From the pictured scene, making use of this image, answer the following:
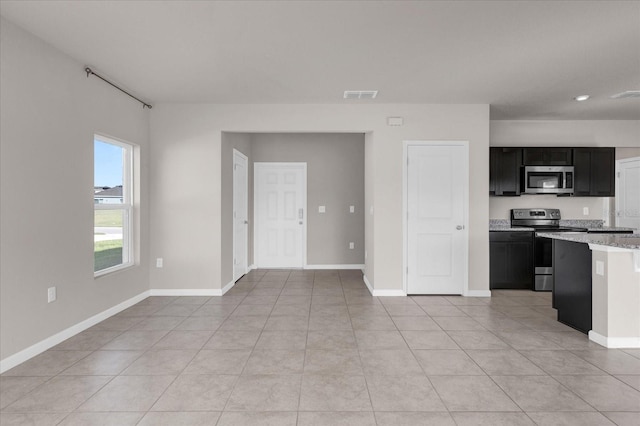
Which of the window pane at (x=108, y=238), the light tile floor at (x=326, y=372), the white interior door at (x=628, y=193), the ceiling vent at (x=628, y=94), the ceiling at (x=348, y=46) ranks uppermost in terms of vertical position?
the ceiling vent at (x=628, y=94)

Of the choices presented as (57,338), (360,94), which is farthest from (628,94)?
(57,338)

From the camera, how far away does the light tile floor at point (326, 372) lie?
214 cm

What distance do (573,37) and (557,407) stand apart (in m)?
2.80

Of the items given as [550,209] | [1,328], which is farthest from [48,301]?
[550,209]

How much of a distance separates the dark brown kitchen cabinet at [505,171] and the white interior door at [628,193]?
6.41 ft

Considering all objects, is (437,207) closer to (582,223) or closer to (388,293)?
(388,293)

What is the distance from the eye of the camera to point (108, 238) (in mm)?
4215

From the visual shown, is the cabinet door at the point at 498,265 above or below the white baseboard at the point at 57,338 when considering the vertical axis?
above

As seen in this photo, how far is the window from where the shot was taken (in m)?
4.00

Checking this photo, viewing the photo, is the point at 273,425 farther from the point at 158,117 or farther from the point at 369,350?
the point at 158,117

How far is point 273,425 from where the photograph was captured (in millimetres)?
2021

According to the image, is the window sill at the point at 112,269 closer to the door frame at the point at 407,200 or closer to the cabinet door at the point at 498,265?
the door frame at the point at 407,200

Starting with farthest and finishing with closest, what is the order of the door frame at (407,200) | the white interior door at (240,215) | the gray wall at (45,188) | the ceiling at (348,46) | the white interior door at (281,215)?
the white interior door at (281,215) → the white interior door at (240,215) → the door frame at (407,200) → the gray wall at (45,188) → the ceiling at (348,46)

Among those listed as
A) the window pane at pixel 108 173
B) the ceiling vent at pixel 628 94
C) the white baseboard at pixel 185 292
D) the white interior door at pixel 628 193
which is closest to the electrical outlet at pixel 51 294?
the window pane at pixel 108 173
